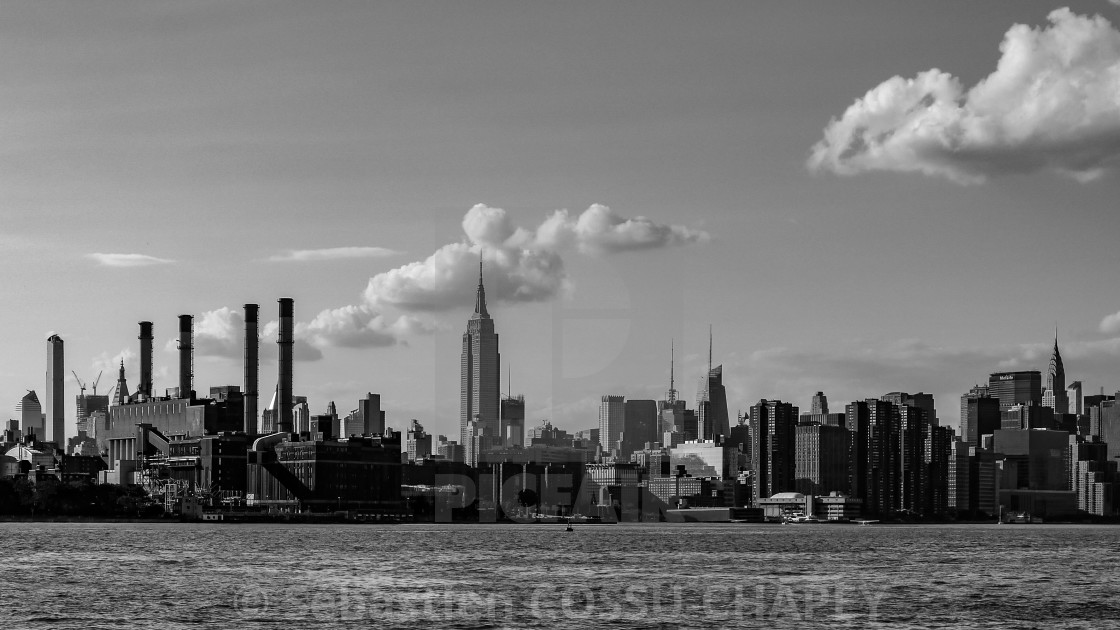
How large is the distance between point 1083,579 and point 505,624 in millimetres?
70711

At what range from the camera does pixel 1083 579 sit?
452 feet

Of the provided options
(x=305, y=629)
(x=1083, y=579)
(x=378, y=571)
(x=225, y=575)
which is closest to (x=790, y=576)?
(x=1083, y=579)

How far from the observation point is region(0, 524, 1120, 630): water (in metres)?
91.4

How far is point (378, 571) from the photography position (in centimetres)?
13325

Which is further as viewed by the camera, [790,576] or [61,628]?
[790,576]

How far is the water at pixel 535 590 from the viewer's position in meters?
91.4

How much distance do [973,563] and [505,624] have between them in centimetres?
8834

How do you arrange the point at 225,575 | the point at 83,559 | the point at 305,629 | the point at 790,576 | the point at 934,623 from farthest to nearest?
1. the point at 83,559
2. the point at 790,576
3. the point at 225,575
4. the point at 934,623
5. the point at 305,629

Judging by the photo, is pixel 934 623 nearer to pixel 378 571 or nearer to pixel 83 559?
pixel 378 571

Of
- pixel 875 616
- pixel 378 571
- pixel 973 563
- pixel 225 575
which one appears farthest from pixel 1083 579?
pixel 225 575

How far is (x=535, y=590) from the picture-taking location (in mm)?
113500

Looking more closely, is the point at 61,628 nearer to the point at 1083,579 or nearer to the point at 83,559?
the point at 83,559

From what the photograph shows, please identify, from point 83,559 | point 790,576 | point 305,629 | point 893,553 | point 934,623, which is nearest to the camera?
point 305,629

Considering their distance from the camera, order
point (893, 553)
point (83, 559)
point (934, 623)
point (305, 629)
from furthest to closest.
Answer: point (893, 553) < point (83, 559) < point (934, 623) < point (305, 629)
